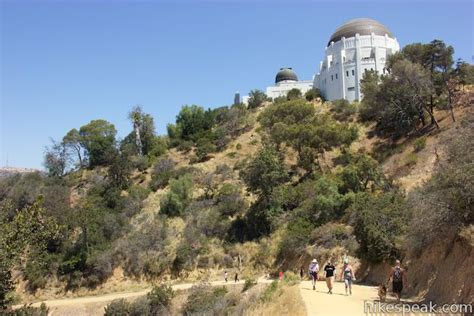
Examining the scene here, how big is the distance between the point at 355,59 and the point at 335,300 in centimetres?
4166

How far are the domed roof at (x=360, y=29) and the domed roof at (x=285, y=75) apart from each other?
11883 mm

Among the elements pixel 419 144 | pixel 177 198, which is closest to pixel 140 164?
pixel 177 198

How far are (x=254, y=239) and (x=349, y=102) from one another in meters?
26.6

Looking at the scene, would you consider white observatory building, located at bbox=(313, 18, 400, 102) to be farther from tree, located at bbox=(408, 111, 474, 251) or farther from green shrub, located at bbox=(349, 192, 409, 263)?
tree, located at bbox=(408, 111, 474, 251)

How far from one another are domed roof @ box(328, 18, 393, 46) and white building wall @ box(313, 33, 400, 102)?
1051 millimetres

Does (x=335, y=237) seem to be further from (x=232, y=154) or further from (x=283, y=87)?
(x=283, y=87)

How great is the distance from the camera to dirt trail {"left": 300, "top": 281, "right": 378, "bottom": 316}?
11987mm

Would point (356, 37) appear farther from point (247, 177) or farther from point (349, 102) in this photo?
point (247, 177)

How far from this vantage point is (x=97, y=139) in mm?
52562

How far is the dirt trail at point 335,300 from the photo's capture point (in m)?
12.0

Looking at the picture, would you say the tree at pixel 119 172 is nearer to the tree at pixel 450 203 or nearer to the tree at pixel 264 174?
the tree at pixel 264 174

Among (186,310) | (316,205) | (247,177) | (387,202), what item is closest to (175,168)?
(247,177)

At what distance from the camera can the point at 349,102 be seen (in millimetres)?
51406

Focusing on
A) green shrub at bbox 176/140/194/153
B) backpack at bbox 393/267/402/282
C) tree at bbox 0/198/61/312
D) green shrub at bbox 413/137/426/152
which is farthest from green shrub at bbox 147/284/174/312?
green shrub at bbox 176/140/194/153
